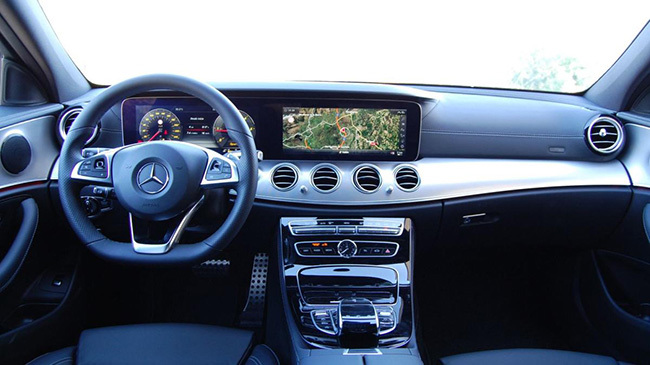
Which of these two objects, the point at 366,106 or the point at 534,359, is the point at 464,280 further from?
the point at 366,106

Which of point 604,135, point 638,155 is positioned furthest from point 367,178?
point 638,155

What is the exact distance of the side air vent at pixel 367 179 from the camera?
6.81ft

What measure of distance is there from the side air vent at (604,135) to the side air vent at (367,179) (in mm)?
1057

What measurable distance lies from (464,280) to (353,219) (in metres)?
1.09

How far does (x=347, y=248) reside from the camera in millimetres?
2051

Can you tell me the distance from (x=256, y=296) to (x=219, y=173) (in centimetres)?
116

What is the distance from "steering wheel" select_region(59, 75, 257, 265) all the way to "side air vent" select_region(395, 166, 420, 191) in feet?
2.51

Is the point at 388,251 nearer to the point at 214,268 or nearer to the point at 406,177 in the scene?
the point at 406,177

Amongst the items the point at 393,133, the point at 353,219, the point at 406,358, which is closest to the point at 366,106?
the point at 393,133

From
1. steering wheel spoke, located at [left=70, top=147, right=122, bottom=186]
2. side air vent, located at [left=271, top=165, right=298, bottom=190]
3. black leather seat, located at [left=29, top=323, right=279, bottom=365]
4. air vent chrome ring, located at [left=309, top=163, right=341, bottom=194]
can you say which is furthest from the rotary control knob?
steering wheel spoke, located at [left=70, top=147, right=122, bottom=186]

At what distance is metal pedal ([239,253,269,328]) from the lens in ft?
8.23

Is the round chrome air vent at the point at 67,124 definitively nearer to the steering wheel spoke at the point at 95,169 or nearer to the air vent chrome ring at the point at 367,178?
the steering wheel spoke at the point at 95,169

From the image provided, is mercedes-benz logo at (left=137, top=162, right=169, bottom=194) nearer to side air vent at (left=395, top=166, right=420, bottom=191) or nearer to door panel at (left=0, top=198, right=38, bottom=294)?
door panel at (left=0, top=198, right=38, bottom=294)

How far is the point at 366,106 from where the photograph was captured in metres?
2.13
